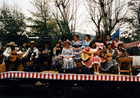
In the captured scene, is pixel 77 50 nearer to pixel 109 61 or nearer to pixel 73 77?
pixel 109 61

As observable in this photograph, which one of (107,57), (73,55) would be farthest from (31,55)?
(107,57)

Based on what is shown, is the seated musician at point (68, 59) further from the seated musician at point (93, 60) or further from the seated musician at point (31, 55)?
the seated musician at point (31, 55)

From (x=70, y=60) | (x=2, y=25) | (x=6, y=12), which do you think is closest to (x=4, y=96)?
(x=70, y=60)

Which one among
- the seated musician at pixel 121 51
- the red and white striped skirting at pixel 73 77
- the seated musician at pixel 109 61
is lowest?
the red and white striped skirting at pixel 73 77

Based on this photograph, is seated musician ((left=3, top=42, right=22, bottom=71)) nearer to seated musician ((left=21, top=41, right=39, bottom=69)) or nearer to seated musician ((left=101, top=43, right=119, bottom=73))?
seated musician ((left=21, top=41, right=39, bottom=69))

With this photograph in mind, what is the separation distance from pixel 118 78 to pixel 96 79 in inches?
28.8

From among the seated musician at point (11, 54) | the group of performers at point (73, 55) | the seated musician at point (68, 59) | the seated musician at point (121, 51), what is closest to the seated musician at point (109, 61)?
the group of performers at point (73, 55)

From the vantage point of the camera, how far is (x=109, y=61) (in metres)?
5.64

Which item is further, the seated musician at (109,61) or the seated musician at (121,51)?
the seated musician at (121,51)

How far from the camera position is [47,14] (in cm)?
1833

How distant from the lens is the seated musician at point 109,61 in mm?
5544

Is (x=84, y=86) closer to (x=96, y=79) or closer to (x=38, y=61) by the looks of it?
(x=96, y=79)

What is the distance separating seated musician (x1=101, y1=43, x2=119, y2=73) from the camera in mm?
5544

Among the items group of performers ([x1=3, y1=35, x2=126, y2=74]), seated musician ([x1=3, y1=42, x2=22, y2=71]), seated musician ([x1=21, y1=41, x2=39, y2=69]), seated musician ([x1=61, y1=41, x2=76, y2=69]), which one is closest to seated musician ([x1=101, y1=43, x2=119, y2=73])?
group of performers ([x1=3, y1=35, x2=126, y2=74])
